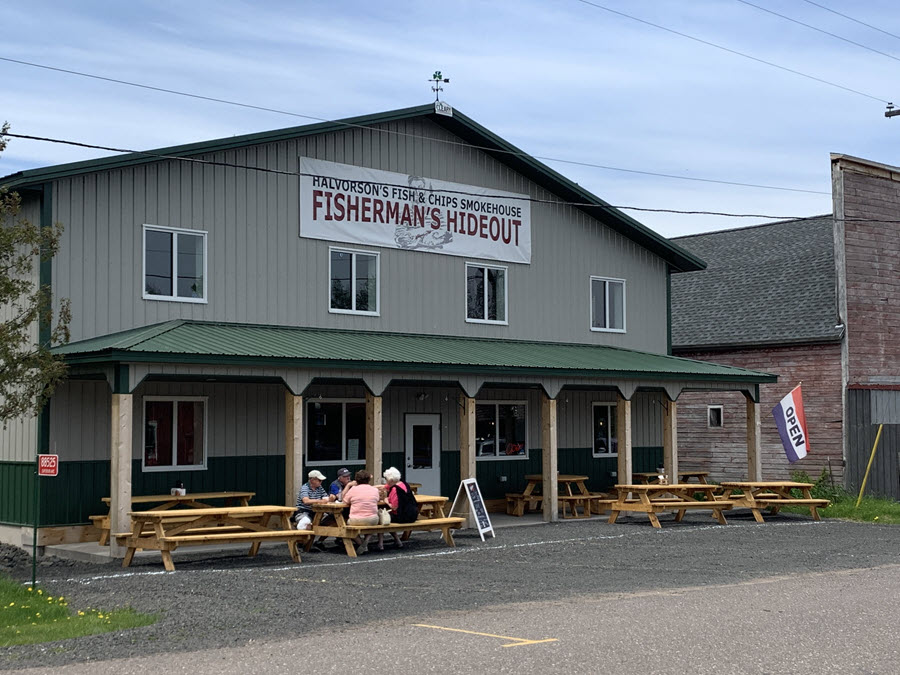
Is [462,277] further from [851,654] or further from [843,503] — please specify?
[851,654]

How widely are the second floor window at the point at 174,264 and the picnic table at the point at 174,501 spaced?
136 inches

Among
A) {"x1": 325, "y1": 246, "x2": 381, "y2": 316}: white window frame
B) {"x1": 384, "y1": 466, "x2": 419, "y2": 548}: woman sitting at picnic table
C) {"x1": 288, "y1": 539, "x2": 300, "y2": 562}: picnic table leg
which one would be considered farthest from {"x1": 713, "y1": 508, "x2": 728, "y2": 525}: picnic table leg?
{"x1": 288, "y1": 539, "x2": 300, "y2": 562}: picnic table leg

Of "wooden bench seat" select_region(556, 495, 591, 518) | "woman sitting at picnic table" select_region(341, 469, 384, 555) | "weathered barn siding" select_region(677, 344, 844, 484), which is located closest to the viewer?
"woman sitting at picnic table" select_region(341, 469, 384, 555)

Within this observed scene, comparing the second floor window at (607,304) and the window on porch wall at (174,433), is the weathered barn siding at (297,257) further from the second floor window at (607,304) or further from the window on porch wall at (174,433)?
the window on porch wall at (174,433)

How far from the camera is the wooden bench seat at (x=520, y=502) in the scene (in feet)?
80.0

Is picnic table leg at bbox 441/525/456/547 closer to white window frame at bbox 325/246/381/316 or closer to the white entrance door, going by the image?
the white entrance door

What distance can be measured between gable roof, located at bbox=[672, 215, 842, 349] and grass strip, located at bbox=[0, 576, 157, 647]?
70.8 feet

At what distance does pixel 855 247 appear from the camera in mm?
29219

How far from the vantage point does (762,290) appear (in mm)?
33156

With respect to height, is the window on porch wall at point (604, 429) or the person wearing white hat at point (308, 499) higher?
the window on porch wall at point (604, 429)

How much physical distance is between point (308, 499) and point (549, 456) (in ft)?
19.9

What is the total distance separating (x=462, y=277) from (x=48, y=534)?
1020 centimetres

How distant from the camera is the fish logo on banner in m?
25.6

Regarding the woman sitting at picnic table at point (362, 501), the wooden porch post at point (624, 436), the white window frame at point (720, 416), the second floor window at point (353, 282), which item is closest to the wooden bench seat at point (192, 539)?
the woman sitting at picnic table at point (362, 501)
